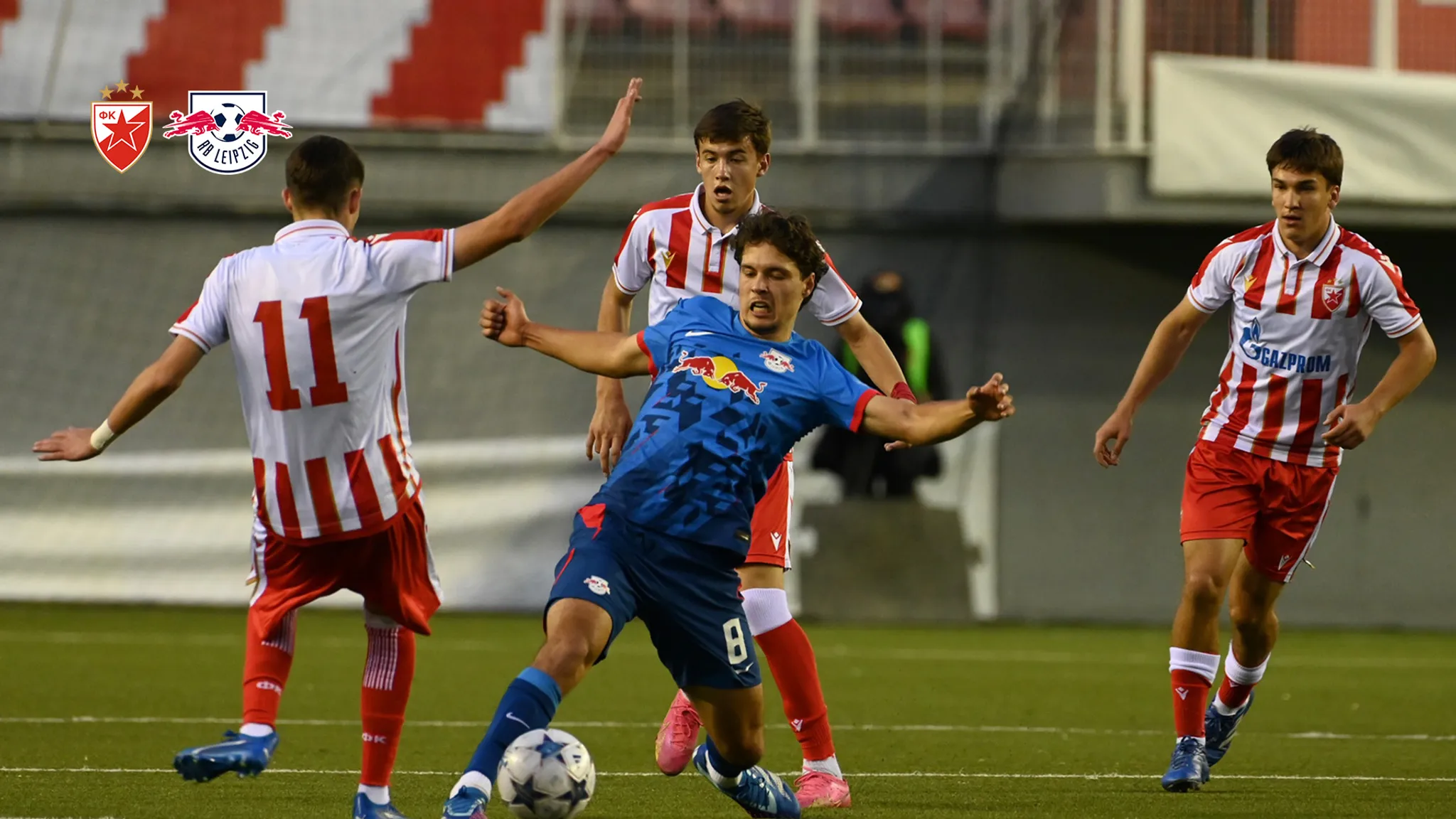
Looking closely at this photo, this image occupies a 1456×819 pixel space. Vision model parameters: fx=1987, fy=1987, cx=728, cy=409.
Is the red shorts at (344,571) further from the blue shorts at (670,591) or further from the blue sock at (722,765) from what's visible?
the blue sock at (722,765)

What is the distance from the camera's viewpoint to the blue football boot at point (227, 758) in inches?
179

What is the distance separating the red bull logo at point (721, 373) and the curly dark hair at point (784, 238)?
27 centimetres

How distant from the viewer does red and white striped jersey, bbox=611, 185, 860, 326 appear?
599cm

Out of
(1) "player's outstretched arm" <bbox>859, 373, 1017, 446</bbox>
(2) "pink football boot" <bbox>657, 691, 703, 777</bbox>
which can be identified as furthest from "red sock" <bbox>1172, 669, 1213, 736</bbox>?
(1) "player's outstretched arm" <bbox>859, 373, 1017, 446</bbox>

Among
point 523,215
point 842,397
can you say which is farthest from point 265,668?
point 842,397

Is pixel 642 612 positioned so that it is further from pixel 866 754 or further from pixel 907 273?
pixel 907 273

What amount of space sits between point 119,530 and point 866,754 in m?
8.25

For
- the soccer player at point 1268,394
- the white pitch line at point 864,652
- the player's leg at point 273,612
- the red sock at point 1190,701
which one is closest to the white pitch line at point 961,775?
the soccer player at point 1268,394

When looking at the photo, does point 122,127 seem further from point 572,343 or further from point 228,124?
point 572,343

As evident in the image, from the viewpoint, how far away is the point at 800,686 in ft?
19.1

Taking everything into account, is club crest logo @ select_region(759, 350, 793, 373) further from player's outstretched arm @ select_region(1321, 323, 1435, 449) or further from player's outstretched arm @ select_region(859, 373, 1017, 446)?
player's outstretched arm @ select_region(1321, 323, 1435, 449)

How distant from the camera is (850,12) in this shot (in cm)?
1436

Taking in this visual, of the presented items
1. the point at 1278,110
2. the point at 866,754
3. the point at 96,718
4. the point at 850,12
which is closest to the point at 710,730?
the point at 866,754

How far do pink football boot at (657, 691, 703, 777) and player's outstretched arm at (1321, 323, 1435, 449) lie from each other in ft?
7.02
